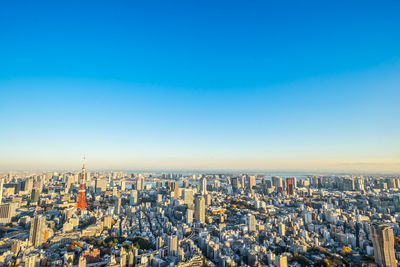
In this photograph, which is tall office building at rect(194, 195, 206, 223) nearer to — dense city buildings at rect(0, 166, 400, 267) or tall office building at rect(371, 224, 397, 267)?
dense city buildings at rect(0, 166, 400, 267)

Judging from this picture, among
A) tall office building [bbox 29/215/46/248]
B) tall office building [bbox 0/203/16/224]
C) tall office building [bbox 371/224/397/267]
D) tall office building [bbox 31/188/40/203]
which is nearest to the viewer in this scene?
tall office building [bbox 371/224/397/267]

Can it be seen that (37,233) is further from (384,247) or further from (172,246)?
(384,247)

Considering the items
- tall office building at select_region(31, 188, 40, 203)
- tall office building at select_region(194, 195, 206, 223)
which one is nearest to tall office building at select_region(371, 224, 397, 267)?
tall office building at select_region(194, 195, 206, 223)

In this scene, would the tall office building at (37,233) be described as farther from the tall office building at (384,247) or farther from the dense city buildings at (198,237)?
the tall office building at (384,247)

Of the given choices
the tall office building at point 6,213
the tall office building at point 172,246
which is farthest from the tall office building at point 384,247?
the tall office building at point 6,213

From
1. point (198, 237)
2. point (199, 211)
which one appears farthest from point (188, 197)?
point (198, 237)

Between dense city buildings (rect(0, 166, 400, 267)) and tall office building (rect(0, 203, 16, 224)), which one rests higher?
tall office building (rect(0, 203, 16, 224))

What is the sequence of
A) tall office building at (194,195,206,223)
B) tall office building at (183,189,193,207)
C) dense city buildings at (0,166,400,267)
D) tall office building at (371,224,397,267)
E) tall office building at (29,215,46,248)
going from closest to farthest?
tall office building at (371,224,397,267), dense city buildings at (0,166,400,267), tall office building at (29,215,46,248), tall office building at (194,195,206,223), tall office building at (183,189,193,207)
